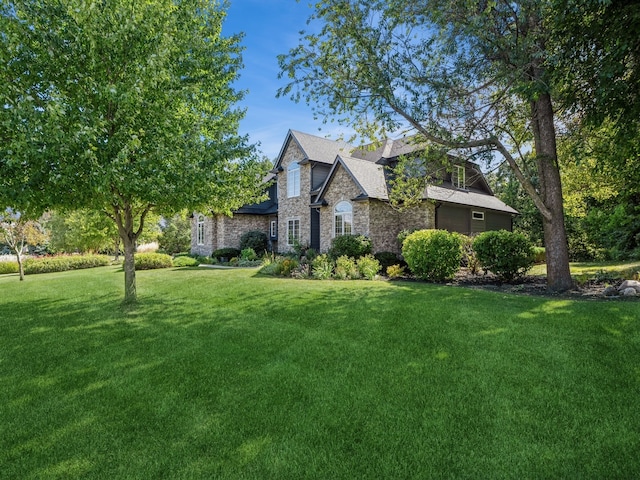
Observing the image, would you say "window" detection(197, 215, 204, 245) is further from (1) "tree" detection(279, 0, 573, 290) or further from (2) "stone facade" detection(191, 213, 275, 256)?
(1) "tree" detection(279, 0, 573, 290)

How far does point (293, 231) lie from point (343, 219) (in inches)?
203

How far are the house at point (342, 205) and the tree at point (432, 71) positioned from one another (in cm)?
261

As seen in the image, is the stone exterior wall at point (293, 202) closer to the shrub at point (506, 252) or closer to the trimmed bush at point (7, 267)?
the shrub at point (506, 252)

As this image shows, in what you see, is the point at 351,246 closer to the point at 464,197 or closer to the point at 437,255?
the point at 437,255

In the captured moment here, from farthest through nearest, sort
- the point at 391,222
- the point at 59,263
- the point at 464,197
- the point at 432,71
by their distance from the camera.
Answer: the point at 59,263 < the point at 464,197 < the point at 391,222 < the point at 432,71

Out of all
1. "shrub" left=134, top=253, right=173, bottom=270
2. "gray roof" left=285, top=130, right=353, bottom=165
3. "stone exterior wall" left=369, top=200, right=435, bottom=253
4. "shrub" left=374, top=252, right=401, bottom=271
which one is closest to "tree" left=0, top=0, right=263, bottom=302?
"shrub" left=374, top=252, right=401, bottom=271

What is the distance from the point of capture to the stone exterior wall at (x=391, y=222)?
59.7 ft

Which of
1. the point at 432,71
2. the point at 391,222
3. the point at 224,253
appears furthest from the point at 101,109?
the point at 224,253

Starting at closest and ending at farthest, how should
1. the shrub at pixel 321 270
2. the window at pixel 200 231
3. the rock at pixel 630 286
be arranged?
the rock at pixel 630 286
the shrub at pixel 321 270
the window at pixel 200 231

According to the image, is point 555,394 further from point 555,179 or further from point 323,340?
point 555,179

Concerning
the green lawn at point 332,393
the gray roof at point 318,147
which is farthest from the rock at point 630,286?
the gray roof at point 318,147

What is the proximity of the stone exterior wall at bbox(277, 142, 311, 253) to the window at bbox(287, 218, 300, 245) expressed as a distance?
0.87ft

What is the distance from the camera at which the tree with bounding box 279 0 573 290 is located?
29.8ft

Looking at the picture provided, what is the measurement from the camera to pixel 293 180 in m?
23.9
